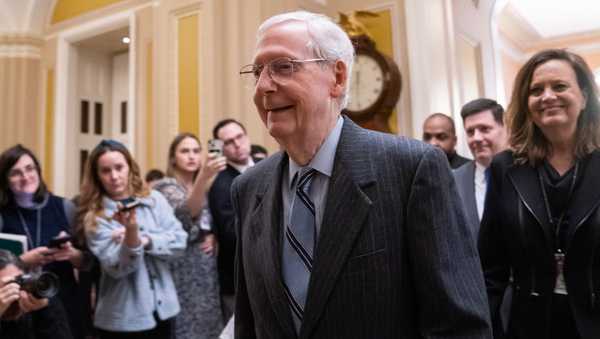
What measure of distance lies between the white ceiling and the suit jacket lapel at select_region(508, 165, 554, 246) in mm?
7183

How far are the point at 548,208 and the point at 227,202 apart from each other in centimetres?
170

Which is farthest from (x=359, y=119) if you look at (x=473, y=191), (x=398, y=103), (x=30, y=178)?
(x=30, y=178)

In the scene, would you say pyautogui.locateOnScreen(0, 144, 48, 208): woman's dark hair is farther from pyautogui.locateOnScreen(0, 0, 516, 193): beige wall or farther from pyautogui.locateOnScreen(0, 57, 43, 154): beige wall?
pyautogui.locateOnScreen(0, 57, 43, 154): beige wall

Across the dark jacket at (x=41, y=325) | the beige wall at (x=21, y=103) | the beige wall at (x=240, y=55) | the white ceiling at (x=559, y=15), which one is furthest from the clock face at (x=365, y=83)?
the beige wall at (x=21, y=103)

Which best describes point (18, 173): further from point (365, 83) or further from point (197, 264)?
point (365, 83)

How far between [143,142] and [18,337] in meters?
4.09

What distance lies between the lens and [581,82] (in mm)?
1566

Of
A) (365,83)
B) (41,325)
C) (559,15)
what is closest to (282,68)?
(41,325)

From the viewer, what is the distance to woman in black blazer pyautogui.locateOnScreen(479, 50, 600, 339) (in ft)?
4.71

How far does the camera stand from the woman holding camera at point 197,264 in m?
2.82

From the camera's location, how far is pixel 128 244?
247 cm

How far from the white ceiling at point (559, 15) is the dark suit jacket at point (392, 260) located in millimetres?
7820

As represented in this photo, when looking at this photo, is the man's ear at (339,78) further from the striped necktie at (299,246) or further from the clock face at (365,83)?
the clock face at (365,83)

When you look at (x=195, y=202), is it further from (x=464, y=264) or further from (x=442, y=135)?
(x=464, y=264)
